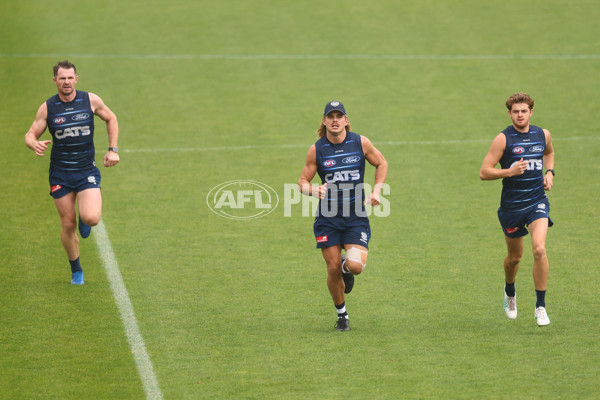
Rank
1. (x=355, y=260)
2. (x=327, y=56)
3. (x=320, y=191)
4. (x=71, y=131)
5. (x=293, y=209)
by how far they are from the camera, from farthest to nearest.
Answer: (x=327, y=56) < (x=293, y=209) < (x=71, y=131) < (x=355, y=260) < (x=320, y=191)

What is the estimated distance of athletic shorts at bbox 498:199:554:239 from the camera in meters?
10.3

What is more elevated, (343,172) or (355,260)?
(343,172)

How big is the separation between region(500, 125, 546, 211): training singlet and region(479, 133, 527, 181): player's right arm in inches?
2.6

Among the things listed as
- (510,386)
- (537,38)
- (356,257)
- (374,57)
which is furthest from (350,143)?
(537,38)

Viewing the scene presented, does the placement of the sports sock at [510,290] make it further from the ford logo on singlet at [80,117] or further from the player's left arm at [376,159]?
the ford logo on singlet at [80,117]

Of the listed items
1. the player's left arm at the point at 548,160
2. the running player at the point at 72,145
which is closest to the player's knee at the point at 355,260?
the player's left arm at the point at 548,160

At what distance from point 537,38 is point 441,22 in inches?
96.9

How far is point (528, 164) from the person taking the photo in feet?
Answer: 33.7

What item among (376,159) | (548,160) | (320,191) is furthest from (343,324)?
(548,160)

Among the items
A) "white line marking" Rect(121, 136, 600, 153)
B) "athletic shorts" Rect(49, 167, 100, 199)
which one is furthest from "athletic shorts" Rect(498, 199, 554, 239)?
"white line marking" Rect(121, 136, 600, 153)

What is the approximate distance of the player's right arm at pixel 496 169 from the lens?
393 inches

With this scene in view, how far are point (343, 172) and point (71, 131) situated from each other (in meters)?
3.43

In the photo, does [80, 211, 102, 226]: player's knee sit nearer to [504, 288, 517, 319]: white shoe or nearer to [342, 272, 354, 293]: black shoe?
[342, 272, 354, 293]: black shoe

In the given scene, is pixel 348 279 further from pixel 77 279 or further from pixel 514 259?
pixel 77 279
